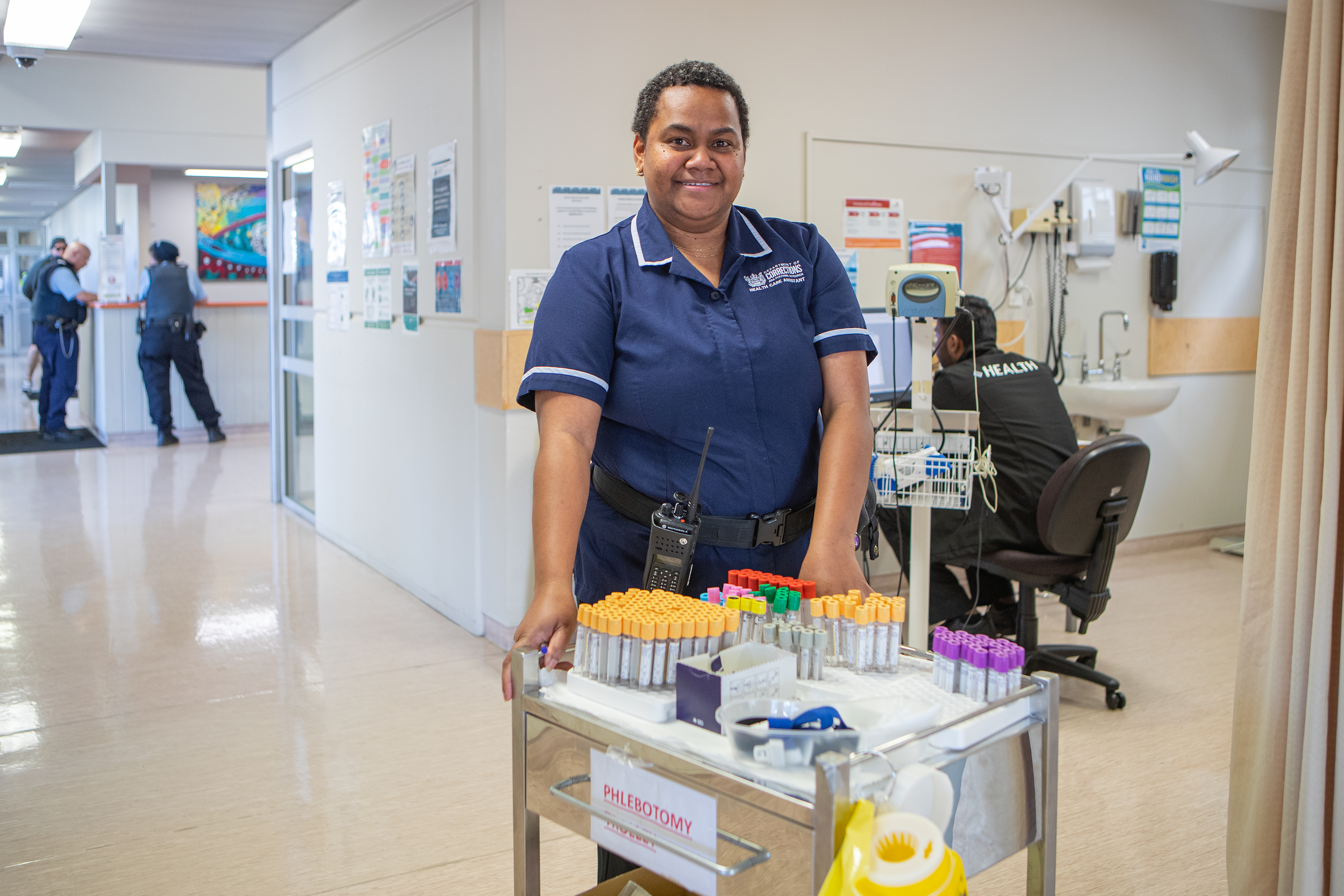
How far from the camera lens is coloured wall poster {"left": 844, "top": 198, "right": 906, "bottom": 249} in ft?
14.5

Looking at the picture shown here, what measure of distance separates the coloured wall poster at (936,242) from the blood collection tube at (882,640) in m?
3.39

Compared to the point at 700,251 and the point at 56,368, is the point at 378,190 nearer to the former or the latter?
the point at 700,251

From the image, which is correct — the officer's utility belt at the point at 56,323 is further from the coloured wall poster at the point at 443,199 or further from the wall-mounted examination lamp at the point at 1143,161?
the wall-mounted examination lamp at the point at 1143,161

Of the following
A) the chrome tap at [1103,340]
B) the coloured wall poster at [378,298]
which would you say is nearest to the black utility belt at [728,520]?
the coloured wall poster at [378,298]

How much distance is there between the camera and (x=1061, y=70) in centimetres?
487

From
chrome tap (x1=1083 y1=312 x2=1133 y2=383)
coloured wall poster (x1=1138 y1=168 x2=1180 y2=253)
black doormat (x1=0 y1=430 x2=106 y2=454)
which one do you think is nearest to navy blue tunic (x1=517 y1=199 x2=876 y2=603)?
chrome tap (x1=1083 y1=312 x2=1133 y2=383)

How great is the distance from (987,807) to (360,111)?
456cm

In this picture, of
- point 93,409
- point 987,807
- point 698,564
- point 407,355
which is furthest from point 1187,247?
point 93,409

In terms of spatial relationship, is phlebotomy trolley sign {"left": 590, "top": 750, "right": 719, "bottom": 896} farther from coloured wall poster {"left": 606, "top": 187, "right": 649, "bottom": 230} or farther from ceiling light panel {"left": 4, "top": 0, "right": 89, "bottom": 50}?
ceiling light panel {"left": 4, "top": 0, "right": 89, "bottom": 50}

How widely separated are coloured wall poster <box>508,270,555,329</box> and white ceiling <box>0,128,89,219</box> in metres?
6.84

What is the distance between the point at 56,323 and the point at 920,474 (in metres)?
8.55

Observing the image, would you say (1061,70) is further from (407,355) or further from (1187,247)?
(407,355)

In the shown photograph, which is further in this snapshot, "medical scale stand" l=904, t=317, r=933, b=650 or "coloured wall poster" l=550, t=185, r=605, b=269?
"coloured wall poster" l=550, t=185, r=605, b=269

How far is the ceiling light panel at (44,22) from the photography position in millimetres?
4941
